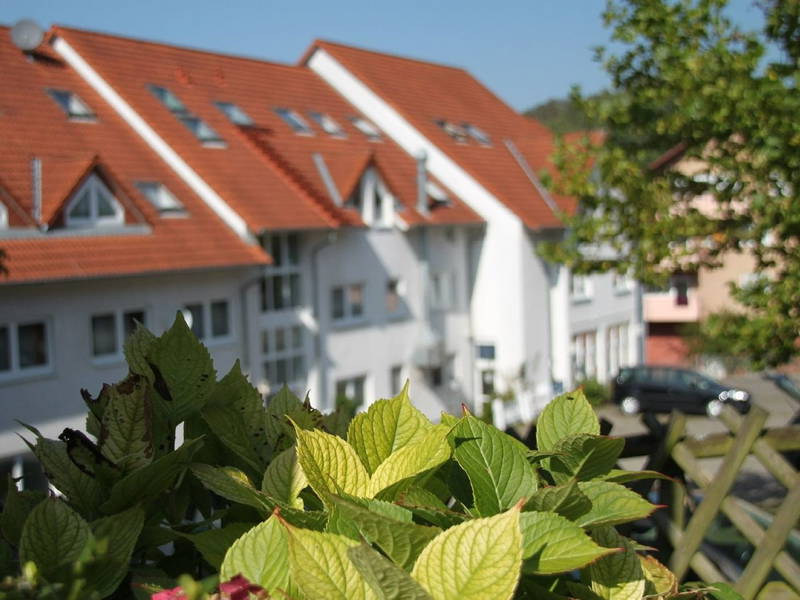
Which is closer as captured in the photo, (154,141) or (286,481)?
(286,481)

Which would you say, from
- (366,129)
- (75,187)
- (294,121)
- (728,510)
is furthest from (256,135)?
(728,510)

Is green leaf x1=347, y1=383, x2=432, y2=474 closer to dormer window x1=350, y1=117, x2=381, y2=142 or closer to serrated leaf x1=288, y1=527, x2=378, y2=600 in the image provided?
serrated leaf x1=288, y1=527, x2=378, y2=600

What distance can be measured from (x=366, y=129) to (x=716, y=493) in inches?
1091

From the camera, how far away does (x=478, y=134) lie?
34156mm

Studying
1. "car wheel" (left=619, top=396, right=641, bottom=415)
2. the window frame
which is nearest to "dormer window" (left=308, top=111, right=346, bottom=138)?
the window frame

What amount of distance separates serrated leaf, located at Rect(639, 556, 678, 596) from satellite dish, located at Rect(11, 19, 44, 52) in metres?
23.1

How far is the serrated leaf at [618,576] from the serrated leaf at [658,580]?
0.06 m

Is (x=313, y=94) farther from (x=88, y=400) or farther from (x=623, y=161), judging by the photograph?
(x=88, y=400)

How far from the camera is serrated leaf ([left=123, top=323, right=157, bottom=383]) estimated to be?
60.8 inches

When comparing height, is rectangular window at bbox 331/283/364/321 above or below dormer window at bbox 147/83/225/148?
below

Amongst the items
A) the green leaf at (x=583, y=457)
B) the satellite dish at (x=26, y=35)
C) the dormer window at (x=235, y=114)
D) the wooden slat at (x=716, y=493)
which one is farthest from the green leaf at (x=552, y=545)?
the dormer window at (x=235, y=114)

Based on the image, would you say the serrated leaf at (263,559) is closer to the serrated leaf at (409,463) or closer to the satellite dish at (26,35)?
the serrated leaf at (409,463)

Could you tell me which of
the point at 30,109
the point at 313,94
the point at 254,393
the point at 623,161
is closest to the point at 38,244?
the point at 30,109

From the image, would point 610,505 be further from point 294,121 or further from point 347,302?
point 294,121
